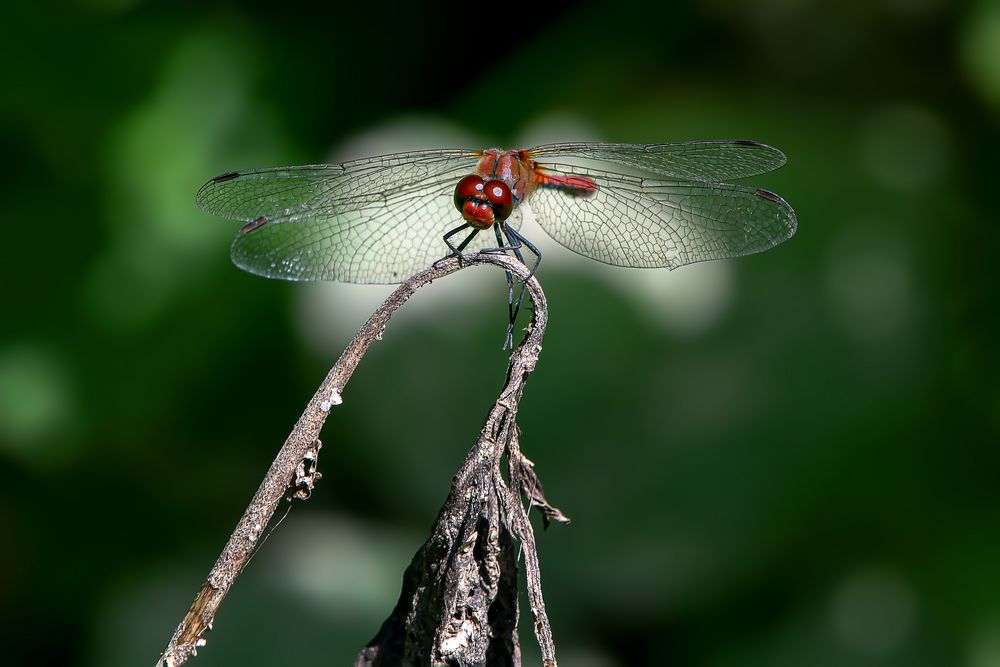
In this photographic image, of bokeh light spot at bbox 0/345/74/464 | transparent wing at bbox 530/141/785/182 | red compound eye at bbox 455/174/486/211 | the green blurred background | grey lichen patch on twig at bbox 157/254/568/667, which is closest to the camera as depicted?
grey lichen patch on twig at bbox 157/254/568/667

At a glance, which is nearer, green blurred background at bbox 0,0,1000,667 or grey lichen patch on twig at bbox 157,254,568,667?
grey lichen patch on twig at bbox 157,254,568,667

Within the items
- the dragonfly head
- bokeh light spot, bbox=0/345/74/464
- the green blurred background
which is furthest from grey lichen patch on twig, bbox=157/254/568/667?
bokeh light spot, bbox=0/345/74/464

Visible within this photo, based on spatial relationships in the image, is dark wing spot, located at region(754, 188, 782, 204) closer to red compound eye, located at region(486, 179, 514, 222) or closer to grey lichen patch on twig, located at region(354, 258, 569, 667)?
red compound eye, located at region(486, 179, 514, 222)

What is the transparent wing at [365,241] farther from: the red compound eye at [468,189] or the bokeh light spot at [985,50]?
the bokeh light spot at [985,50]

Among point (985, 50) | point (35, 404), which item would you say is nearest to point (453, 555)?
point (35, 404)

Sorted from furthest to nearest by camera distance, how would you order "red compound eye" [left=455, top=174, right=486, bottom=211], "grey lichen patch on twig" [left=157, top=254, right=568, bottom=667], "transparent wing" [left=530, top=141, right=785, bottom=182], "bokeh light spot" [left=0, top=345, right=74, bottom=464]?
"bokeh light spot" [left=0, top=345, right=74, bottom=464]
"transparent wing" [left=530, top=141, right=785, bottom=182]
"red compound eye" [left=455, top=174, right=486, bottom=211]
"grey lichen patch on twig" [left=157, top=254, right=568, bottom=667]

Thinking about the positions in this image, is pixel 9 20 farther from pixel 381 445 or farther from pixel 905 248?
pixel 905 248

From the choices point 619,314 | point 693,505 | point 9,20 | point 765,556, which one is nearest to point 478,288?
point 619,314

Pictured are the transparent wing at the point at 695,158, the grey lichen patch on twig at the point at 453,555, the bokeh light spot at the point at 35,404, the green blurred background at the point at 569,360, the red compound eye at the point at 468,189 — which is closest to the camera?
the grey lichen patch on twig at the point at 453,555

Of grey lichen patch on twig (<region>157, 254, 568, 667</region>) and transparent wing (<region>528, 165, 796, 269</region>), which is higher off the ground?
transparent wing (<region>528, 165, 796, 269</region>)

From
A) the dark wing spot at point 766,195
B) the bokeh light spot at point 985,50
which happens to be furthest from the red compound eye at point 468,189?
the bokeh light spot at point 985,50
